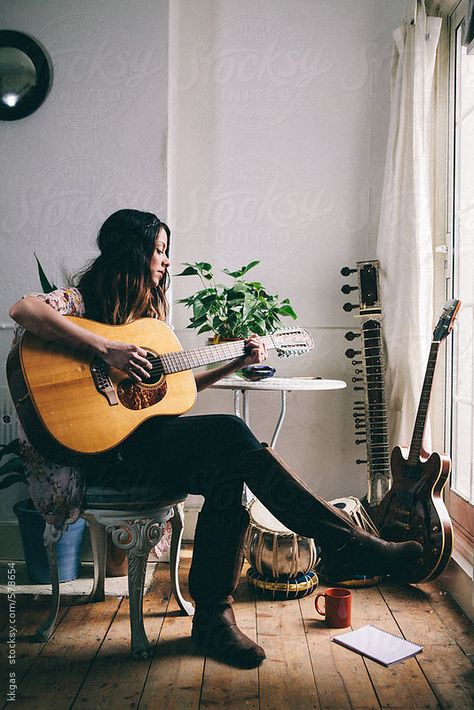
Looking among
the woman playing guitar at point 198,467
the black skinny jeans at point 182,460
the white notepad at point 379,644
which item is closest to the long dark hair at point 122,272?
the woman playing guitar at point 198,467

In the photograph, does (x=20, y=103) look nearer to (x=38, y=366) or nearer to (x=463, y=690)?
(x=38, y=366)

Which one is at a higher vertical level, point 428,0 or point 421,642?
point 428,0

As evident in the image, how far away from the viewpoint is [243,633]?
1.71 m

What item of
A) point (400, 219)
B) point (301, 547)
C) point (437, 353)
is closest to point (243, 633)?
point (301, 547)

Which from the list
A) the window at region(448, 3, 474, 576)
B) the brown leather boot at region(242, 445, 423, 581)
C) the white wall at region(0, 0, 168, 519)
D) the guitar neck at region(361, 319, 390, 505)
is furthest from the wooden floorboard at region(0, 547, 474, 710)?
the white wall at region(0, 0, 168, 519)

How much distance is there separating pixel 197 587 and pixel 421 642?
1.99 ft

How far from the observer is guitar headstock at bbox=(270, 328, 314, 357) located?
6.59ft

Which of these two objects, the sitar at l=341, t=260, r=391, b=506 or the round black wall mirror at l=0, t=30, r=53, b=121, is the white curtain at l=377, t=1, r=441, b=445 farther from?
the round black wall mirror at l=0, t=30, r=53, b=121

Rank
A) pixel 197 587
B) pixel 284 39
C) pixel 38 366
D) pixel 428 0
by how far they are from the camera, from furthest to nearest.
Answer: pixel 284 39, pixel 428 0, pixel 197 587, pixel 38 366

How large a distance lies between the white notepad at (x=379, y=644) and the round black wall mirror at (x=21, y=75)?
2.16 m

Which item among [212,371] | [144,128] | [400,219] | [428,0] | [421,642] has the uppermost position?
[428,0]

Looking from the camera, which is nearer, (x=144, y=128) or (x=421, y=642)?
(x=421, y=642)

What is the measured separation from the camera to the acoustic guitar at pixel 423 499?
1959 millimetres

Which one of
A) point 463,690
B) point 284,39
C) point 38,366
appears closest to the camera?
point 463,690
